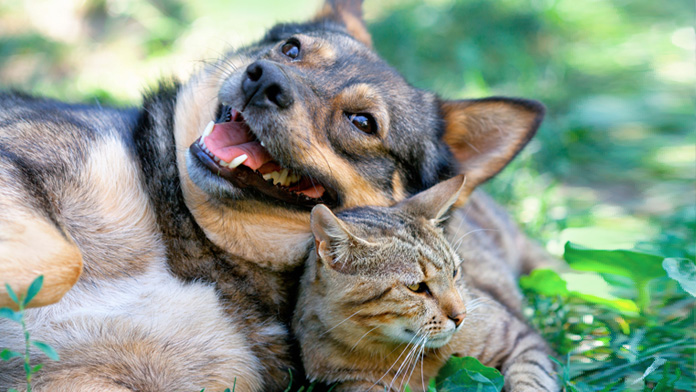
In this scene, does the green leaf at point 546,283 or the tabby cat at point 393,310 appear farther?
the green leaf at point 546,283

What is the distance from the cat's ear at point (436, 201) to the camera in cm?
325

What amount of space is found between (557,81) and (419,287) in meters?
5.80

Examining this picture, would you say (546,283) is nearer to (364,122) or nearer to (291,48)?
(364,122)

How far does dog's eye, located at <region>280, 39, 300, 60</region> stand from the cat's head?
119cm

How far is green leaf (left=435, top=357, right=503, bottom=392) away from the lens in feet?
9.32

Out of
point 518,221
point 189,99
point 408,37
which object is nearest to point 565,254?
point 518,221

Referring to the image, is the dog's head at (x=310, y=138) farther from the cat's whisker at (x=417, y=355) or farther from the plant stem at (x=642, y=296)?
the plant stem at (x=642, y=296)

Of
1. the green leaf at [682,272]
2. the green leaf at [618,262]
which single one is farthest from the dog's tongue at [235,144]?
the green leaf at [682,272]

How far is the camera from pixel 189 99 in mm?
3566

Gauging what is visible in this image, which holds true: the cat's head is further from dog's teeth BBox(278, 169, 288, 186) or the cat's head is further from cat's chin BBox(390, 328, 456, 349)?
dog's teeth BBox(278, 169, 288, 186)

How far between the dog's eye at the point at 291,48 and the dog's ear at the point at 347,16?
2.63 feet

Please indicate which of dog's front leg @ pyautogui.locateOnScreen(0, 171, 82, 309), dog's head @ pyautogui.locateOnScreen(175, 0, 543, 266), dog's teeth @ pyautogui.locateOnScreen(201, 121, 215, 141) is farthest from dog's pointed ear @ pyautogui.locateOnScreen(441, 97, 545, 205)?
dog's front leg @ pyautogui.locateOnScreen(0, 171, 82, 309)

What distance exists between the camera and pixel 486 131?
379 centimetres

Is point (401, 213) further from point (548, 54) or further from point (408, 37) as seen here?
point (548, 54)
